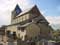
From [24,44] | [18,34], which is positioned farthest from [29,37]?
[24,44]

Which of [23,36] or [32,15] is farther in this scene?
[32,15]

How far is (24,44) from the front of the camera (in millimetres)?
17531

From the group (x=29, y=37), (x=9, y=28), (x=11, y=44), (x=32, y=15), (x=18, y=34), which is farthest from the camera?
(x=32, y=15)

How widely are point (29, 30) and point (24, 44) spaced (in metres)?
15.3

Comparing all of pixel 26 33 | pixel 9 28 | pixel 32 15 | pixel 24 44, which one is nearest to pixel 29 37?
pixel 26 33

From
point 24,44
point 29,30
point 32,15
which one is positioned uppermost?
point 32,15

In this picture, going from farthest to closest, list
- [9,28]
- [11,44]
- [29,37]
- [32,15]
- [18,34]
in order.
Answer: [32,15] → [9,28] → [18,34] → [29,37] → [11,44]

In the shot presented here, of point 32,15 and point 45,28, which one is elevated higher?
point 32,15

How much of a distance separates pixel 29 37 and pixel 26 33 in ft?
3.41

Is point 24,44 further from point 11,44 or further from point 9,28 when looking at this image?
point 9,28

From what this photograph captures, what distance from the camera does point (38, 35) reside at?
32.8 meters

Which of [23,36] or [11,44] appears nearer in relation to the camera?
[11,44]

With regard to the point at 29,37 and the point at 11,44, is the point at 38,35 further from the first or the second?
the point at 11,44

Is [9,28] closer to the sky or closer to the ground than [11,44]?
closer to the sky
